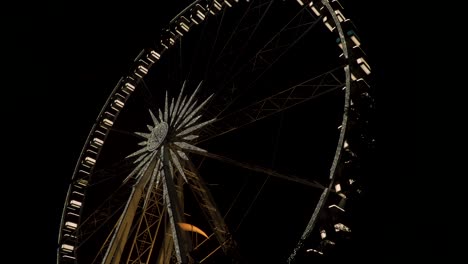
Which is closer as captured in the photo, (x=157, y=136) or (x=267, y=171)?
(x=267, y=171)

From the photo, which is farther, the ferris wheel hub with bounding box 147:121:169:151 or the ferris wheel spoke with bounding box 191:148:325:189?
the ferris wheel hub with bounding box 147:121:169:151

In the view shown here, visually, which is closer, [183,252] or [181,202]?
[183,252]

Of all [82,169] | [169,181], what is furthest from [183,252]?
[82,169]

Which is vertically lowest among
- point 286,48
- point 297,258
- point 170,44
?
point 297,258

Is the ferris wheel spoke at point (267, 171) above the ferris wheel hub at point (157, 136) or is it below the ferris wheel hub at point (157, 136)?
below

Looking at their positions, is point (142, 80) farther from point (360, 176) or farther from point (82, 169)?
point (360, 176)

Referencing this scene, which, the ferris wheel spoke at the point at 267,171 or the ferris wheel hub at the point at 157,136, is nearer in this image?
the ferris wheel spoke at the point at 267,171

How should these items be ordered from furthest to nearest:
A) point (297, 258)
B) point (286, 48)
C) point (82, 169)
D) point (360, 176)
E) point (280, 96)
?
1. point (82, 169)
2. point (286, 48)
3. point (280, 96)
4. point (360, 176)
5. point (297, 258)

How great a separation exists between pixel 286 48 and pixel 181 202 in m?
3.49

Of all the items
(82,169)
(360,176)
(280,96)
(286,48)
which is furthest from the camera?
(82,169)

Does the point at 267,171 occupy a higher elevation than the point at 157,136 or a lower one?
lower

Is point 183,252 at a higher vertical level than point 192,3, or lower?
lower

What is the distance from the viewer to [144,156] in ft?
33.8

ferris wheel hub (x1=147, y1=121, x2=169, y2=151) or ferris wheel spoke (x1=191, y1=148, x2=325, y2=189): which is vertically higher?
ferris wheel hub (x1=147, y1=121, x2=169, y2=151)
